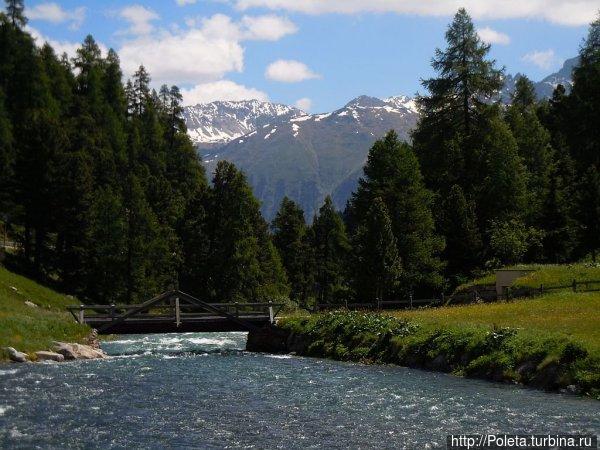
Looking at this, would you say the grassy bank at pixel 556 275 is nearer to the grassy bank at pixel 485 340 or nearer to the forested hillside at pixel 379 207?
the grassy bank at pixel 485 340

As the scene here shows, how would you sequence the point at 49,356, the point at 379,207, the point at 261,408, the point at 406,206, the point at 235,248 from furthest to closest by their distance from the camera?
the point at 235,248
the point at 406,206
the point at 379,207
the point at 49,356
the point at 261,408

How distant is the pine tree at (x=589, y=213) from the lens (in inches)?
2584

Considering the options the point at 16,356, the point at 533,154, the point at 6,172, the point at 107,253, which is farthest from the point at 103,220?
the point at 533,154

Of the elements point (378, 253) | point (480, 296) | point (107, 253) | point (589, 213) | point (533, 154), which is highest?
point (533, 154)

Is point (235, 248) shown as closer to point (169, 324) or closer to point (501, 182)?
point (169, 324)

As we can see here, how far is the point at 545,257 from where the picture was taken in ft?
218

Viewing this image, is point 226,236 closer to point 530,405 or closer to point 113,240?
point 113,240

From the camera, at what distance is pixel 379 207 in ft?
173

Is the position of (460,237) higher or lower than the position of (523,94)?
lower

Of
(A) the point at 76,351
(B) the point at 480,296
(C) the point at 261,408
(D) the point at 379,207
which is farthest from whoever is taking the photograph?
(D) the point at 379,207

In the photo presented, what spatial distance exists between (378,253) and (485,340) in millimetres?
23331

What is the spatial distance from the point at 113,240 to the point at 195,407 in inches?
1997

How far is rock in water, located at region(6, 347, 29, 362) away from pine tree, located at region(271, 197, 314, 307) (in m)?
68.1

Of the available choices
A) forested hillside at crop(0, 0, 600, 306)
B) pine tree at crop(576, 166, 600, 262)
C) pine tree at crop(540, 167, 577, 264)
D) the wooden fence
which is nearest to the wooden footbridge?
the wooden fence
